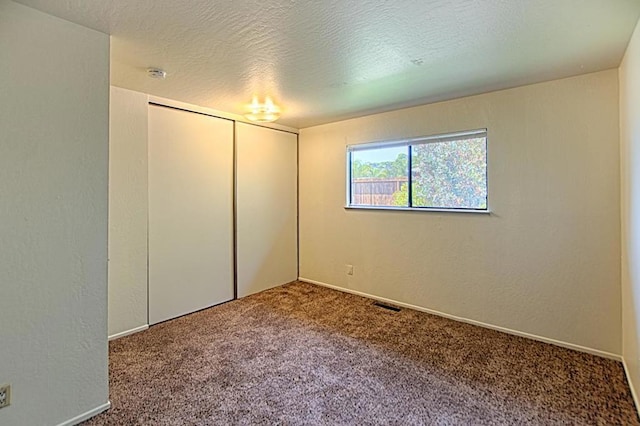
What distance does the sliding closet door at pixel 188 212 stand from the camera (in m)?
3.24

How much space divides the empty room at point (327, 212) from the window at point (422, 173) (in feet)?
0.08

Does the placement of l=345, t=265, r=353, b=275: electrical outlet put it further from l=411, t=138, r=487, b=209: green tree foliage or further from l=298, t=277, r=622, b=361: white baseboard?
l=411, t=138, r=487, b=209: green tree foliage

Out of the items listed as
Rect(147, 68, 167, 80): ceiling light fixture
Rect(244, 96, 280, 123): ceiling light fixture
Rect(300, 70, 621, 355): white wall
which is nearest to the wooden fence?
Rect(300, 70, 621, 355): white wall

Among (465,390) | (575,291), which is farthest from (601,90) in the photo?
(465,390)

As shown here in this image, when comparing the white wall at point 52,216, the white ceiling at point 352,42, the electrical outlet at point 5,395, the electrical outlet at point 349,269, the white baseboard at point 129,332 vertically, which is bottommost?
the white baseboard at point 129,332

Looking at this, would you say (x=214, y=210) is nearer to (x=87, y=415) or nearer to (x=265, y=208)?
(x=265, y=208)

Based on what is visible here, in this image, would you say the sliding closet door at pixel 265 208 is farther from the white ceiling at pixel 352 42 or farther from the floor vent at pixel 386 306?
the floor vent at pixel 386 306

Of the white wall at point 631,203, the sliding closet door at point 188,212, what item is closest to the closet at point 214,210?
the sliding closet door at point 188,212

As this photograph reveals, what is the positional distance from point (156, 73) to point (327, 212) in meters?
2.63

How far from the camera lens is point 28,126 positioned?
65.4 inches

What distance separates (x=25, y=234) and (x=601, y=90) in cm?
395

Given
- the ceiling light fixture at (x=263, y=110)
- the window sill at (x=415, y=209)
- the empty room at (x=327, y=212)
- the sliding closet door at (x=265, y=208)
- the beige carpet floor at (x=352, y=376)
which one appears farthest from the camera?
the sliding closet door at (x=265, y=208)

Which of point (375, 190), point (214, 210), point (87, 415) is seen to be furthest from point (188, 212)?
point (375, 190)

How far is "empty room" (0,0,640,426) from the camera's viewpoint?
172 cm
